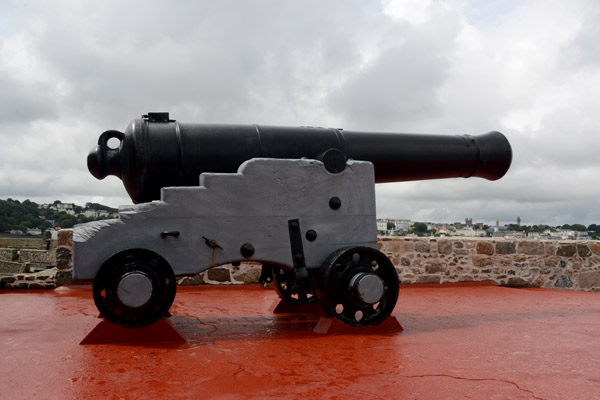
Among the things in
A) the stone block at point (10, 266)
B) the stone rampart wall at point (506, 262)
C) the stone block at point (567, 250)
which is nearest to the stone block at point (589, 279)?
the stone rampart wall at point (506, 262)

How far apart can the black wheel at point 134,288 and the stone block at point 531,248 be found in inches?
301

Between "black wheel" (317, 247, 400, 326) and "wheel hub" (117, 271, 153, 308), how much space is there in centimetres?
154

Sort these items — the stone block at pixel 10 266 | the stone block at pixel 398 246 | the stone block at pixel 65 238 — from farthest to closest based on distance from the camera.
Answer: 1. the stone block at pixel 10 266
2. the stone block at pixel 398 246
3. the stone block at pixel 65 238

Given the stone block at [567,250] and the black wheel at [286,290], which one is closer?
the black wheel at [286,290]

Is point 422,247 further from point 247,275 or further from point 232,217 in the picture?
point 232,217

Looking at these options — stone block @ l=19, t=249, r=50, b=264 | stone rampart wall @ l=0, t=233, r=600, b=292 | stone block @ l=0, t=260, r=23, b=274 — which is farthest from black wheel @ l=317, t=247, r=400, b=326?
stone block @ l=19, t=249, r=50, b=264

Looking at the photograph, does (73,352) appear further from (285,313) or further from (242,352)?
(285,313)

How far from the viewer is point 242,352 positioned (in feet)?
14.0

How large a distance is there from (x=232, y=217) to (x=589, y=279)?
8.11m

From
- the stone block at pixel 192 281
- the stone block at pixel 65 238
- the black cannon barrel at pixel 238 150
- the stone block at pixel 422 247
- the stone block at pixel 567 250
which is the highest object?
the black cannon barrel at pixel 238 150

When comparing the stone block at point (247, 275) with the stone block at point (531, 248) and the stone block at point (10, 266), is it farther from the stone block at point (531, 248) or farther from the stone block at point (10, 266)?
the stone block at point (10, 266)

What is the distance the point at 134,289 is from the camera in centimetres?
428

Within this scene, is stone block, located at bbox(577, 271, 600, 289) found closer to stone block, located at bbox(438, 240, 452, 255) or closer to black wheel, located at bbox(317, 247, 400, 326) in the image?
stone block, located at bbox(438, 240, 452, 255)

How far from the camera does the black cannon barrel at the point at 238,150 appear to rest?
4.78 m
